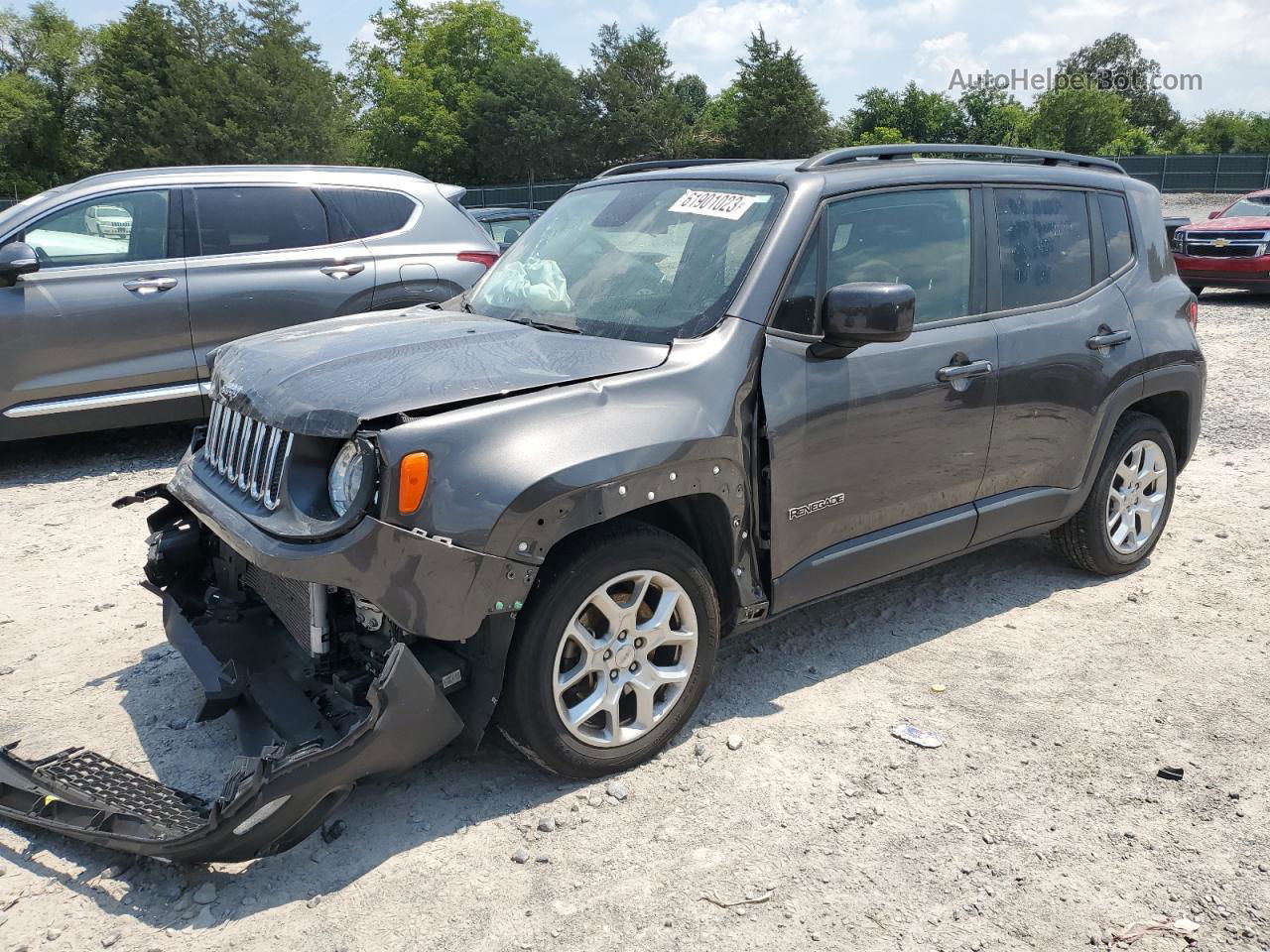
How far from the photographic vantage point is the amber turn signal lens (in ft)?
9.17

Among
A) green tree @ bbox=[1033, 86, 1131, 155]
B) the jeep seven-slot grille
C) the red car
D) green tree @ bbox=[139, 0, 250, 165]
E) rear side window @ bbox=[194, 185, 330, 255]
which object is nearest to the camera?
the jeep seven-slot grille

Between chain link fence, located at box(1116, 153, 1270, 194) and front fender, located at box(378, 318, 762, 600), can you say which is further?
chain link fence, located at box(1116, 153, 1270, 194)

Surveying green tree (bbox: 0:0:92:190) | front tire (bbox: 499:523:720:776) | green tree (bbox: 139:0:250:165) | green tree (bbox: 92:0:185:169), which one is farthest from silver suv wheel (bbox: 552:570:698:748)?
green tree (bbox: 0:0:92:190)

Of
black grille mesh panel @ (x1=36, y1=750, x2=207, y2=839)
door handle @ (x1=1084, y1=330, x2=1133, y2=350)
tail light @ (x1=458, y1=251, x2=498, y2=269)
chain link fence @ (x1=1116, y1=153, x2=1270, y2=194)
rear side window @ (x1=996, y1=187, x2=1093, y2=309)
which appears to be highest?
chain link fence @ (x1=1116, y1=153, x2=1270, y2=194)

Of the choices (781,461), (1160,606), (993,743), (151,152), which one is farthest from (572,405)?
(151,152)

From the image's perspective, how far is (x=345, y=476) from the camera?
2.94 meters

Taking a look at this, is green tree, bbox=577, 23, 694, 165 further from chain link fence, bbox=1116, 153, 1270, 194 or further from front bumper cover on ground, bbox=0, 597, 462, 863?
front bumper cover on ground, bbox=0, 597, 462, 863

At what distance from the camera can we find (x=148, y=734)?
3686 mm

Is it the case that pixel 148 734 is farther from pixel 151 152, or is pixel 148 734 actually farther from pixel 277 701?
pixel 151 152

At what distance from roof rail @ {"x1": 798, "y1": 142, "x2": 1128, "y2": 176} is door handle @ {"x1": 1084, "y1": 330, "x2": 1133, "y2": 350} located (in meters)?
0.80

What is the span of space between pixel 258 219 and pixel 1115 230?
18.0 feet

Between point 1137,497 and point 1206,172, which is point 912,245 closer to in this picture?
point 1137,497

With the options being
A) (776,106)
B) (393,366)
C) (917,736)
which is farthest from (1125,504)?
(776,106)

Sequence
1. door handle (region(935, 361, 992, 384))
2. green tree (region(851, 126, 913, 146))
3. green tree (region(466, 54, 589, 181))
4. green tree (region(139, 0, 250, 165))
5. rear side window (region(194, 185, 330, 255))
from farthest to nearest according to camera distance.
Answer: green tree (region(851, 126, 913, 146)) < green tree (region(466, 54, 589, 181)) < green tree (region(139, 0, 250, 165)) < rear side window (region(194, 185, 330, 255)) < door handle (region(935, 361, 992, 384))
